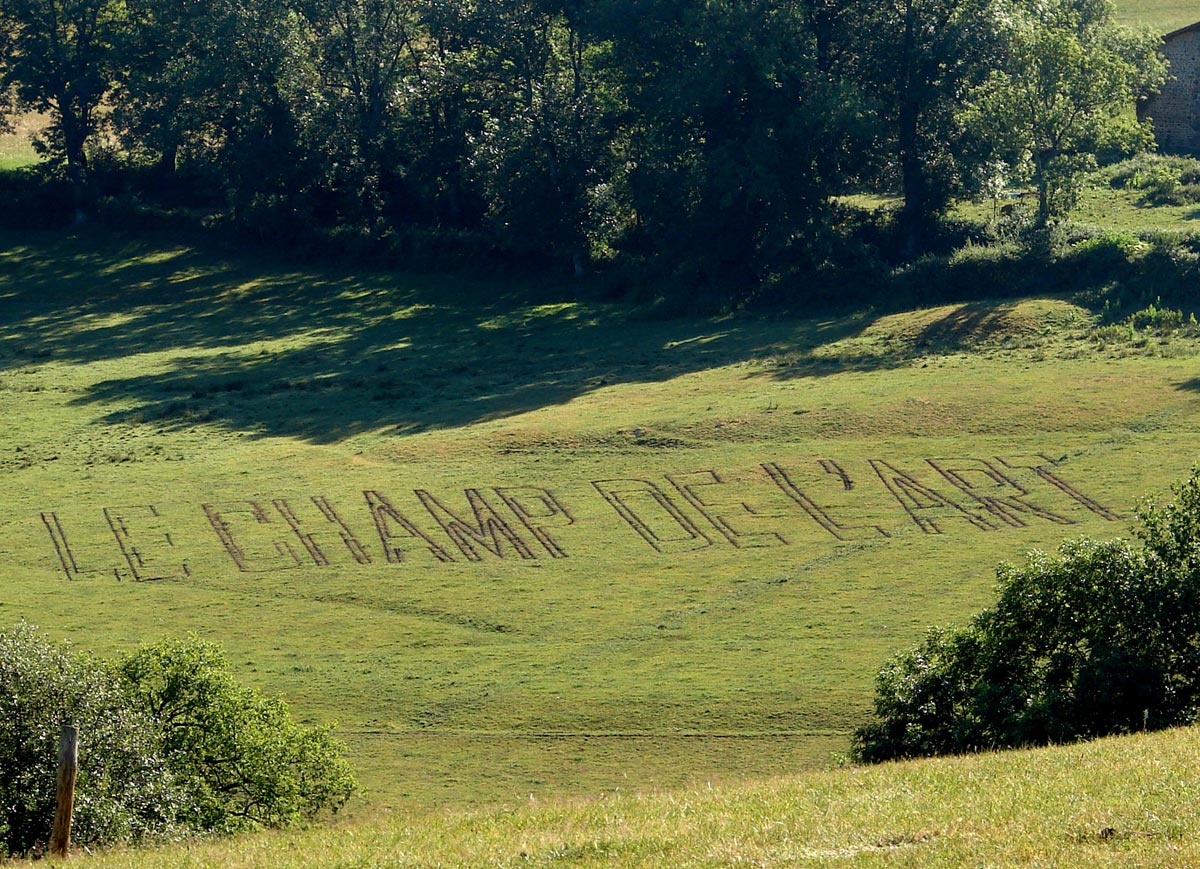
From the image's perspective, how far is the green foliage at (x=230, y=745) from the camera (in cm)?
2911

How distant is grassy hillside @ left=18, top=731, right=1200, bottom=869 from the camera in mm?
18172

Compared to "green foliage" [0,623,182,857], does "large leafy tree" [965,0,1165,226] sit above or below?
above

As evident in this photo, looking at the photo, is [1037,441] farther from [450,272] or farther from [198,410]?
[450,272]

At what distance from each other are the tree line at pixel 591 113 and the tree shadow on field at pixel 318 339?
15.7 feet

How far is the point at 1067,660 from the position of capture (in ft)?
98.4

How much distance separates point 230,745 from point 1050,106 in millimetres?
58451

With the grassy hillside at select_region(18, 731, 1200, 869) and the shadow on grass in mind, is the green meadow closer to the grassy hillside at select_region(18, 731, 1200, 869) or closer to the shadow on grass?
the grassy hillside at select_region(18, 731, 1200, 869)

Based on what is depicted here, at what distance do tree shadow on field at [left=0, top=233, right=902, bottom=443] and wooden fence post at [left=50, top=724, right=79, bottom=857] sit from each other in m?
37.8

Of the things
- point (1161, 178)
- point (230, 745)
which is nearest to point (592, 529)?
point (230, 745)

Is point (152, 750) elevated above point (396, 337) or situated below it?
below

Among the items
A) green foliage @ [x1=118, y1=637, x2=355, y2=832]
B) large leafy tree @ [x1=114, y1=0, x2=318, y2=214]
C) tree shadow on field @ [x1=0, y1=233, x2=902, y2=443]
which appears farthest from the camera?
large leafy tree @ [x1=114, y1=0, x2=318, y2=214]

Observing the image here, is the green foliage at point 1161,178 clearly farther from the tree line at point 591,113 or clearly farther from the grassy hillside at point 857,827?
the grassy hillside at point 857,827

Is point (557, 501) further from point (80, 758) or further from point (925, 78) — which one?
point (925, 78)

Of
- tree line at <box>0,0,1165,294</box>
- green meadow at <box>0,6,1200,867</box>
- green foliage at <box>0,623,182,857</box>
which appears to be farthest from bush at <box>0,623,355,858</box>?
tree line at <box>0,0,1165,294</box>
